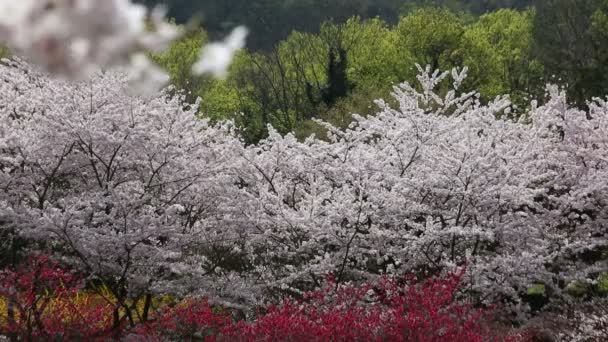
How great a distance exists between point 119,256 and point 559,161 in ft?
23.4

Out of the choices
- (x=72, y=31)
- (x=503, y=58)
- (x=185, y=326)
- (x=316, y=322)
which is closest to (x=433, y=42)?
(x=503, y=58)

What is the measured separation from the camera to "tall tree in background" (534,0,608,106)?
26.1m

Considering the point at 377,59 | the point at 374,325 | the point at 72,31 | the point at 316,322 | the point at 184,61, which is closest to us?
the point at 72,31


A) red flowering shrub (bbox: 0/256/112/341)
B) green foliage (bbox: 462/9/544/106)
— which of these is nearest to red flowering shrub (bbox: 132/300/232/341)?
red flowering shrub (bbox: 0/256/112/341)

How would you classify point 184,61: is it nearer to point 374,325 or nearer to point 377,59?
point 377,59

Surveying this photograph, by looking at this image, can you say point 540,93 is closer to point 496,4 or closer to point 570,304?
point 570,304

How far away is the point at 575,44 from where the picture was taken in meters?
30.2

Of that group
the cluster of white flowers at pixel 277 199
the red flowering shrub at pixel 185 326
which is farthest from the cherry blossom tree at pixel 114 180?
the red flowering shrub at pixel 185 326

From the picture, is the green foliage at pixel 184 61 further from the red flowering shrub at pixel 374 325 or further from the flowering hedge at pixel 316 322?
the red flowering shrub at pixel 374 325

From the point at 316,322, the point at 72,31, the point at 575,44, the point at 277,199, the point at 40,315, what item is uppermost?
the point at 575,44

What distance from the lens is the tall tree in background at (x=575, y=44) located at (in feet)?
85.5

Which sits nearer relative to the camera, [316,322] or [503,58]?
[316,322]

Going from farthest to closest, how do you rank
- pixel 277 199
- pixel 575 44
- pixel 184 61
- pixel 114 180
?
pixel 184 61, pixel 575 44, pixel 114 180, pixel 277 199

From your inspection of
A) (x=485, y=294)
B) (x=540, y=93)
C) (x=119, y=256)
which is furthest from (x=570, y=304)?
(x=540, y=93)
